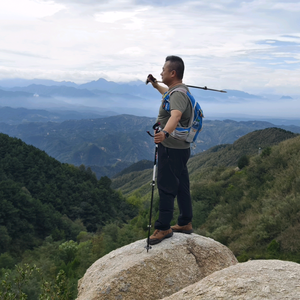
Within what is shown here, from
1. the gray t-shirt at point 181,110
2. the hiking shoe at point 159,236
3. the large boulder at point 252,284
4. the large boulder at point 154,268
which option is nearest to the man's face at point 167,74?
the gray t-shirt at point 181,110

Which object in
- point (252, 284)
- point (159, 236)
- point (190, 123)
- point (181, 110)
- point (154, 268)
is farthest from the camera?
point (159, 236)

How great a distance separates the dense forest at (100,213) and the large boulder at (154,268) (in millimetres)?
1316

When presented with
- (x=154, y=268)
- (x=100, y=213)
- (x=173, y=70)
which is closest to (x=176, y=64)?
(x=173, y=70)

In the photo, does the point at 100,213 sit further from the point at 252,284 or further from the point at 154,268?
the point at 252,284

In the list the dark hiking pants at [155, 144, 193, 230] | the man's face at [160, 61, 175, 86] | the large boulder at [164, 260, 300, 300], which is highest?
the man's face at [160, 61, 175, 86]

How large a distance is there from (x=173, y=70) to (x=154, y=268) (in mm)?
3812

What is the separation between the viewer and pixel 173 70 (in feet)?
17.4

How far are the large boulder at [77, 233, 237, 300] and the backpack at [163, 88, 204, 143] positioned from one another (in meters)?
2.30

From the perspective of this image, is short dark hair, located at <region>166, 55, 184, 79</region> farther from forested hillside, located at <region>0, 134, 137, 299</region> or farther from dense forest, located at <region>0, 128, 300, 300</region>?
forested hillside, located at <region>0, 134, 137, 299</region>

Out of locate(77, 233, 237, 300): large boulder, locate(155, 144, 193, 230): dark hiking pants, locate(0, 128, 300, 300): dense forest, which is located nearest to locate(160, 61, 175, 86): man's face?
locate(155, 144, 193, 230): dark hiking pants

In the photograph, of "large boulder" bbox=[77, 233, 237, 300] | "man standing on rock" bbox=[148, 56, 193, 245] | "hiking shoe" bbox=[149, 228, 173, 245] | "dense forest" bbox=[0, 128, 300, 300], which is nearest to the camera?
"large boulder" bbox=[77, 233, 237, 300]

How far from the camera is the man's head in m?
5.30

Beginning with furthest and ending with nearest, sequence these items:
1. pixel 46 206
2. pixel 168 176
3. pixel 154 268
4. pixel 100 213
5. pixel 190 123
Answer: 1. pixel 100 213
2. pixel 46 206
3. pixel 168 176
4. pixel 190 123
5. pixel 154 268

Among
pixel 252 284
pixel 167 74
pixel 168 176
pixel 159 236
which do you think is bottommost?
pixel 159 236
